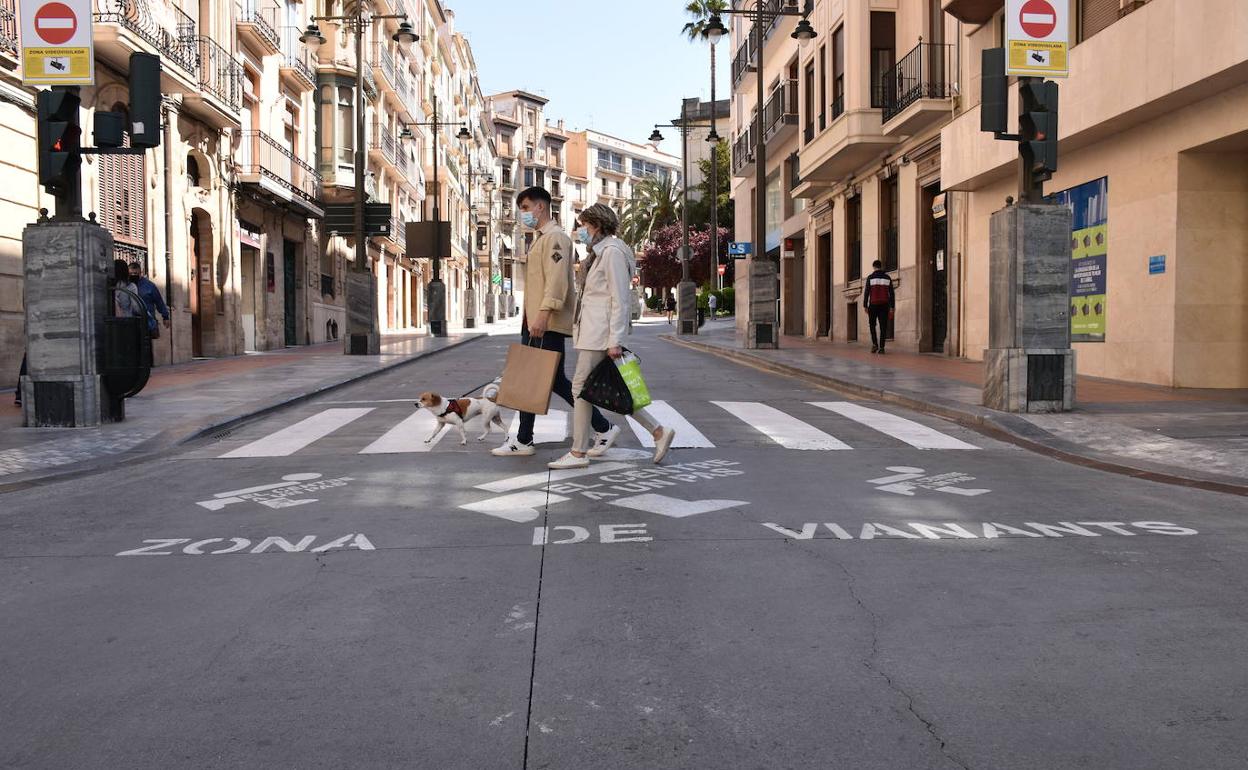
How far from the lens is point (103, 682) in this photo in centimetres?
302

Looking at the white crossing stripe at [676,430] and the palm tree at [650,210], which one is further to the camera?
the palm tree at [650,210]

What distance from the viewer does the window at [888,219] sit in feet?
79.5

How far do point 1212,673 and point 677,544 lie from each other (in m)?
2.21

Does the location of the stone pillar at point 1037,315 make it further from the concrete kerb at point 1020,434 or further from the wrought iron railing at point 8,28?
the wrought iron railing at point 8,28

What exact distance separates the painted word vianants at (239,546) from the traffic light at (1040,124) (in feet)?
24.4

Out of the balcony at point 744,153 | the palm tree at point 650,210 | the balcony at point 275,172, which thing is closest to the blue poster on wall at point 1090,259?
the balcony at point 275,172

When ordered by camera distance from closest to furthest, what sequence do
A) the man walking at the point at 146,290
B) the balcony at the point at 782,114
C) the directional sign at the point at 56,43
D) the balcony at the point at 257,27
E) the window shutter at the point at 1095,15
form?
the directional sign at the point at 56,43, the man walking at the point at 146,290, the window shutter at the point at 1095,15, the balcony at the point at 257,27, the balcony at the point at 782,114

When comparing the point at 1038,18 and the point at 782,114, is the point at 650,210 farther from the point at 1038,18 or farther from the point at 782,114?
the point at 1038,18

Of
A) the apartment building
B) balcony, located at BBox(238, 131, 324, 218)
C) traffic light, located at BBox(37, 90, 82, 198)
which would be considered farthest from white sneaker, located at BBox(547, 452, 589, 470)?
balcony, located at BBox(238, 131, 324, 218)

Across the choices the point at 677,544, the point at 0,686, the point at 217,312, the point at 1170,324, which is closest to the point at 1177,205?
the point at 1170,324

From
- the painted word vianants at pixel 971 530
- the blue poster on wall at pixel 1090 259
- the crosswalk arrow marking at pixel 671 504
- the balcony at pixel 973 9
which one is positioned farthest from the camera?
the balcony at pixel 973 9

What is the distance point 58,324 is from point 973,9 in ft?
48.5

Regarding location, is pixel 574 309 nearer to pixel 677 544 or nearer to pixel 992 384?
pixel 677 544

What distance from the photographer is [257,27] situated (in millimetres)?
24125
